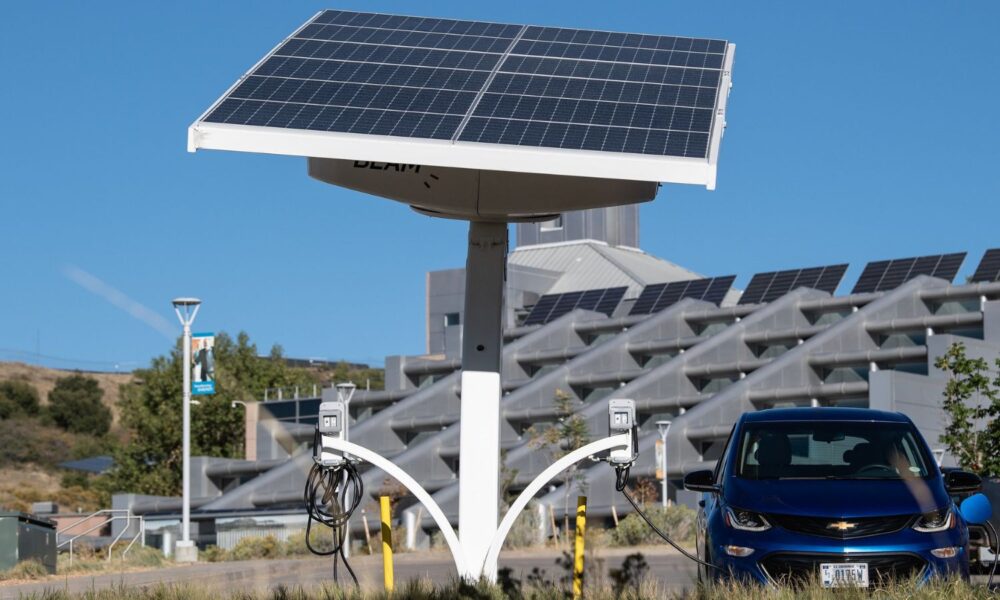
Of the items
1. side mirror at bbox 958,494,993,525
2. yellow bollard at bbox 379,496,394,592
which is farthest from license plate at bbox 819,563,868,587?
yellow bollard at bbox 379,496,394,592

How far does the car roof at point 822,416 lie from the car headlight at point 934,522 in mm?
1600

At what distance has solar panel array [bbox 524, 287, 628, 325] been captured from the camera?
83.4 m

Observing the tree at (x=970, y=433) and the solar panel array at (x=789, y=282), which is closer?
the tree at (x=970, y=433)

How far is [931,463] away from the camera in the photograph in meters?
12.6

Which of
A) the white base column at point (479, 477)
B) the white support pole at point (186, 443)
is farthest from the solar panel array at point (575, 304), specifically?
the white base column at point (479, 477)

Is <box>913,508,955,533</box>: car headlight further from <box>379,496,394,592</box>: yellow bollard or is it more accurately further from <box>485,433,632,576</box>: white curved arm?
<box>379,496,394,592</box>: yellow bollard

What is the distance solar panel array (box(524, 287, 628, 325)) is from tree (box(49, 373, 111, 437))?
4716 centimetres

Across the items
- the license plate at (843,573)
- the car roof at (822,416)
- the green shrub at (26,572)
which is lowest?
the green shrub at (26,572)

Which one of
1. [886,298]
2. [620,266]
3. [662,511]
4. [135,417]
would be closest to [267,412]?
[135,417]

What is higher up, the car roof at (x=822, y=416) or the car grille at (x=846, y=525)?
the car roof at (x=822, y=416)

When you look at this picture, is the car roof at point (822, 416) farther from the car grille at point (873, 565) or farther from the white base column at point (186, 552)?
the white base column at point (186, 552)

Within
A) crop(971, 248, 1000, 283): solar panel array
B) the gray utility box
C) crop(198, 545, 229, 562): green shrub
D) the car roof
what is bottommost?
crop(198, 545, 229, 562): green shrub

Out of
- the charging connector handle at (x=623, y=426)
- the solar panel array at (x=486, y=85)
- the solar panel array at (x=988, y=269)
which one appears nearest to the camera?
the solar panel array at (x=486, y=85)

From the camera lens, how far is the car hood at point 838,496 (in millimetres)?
11492
